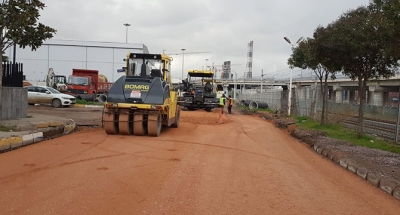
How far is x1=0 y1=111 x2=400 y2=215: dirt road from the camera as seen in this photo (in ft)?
18.0

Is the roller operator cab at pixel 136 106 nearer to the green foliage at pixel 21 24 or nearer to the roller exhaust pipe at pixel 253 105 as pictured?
the green foliage at pixel 21 24

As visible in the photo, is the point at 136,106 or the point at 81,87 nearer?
the point at 136,106

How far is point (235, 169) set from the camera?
830 cm

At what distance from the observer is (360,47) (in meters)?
13.0

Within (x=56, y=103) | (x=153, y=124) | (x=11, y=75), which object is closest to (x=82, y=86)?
(x=56, y=103)

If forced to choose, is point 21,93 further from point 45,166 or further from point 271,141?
point 271,141

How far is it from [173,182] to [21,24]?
7683 millimetres

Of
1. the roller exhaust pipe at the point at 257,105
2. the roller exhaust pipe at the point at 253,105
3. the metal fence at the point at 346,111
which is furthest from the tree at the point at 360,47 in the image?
the roller exhaust pipe at the point at 253,105

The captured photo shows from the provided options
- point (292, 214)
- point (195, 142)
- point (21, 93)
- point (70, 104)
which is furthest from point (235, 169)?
point (70, 104)

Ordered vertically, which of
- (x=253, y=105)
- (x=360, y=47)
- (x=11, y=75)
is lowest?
(x=253, y=105)

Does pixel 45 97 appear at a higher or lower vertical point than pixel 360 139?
higher

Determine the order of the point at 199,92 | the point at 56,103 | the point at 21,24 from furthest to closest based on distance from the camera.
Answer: the point at 199,92 < the point at 56,103 < the point at 21,24

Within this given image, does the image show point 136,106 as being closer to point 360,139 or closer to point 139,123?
point 139,123

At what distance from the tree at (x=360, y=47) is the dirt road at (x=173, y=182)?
15.7ft
